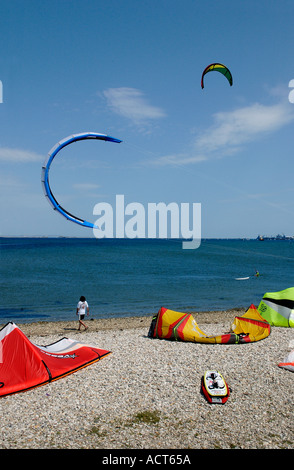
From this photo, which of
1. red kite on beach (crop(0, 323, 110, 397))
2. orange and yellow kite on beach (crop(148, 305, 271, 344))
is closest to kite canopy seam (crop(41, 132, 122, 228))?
red kite on beach (crop(0, 323, 110, 397))

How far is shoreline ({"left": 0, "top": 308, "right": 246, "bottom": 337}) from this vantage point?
63.2ft

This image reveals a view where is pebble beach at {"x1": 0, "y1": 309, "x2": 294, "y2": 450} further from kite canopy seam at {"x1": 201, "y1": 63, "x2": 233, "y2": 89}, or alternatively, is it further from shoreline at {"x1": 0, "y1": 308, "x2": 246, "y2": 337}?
kite canopy seam at {"x1": 201, "y1": 63, "x2": 233, "y2": 89}

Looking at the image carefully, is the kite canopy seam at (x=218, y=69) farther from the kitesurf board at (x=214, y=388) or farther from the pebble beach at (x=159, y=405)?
the kitesurf board at (x=214, y=388)

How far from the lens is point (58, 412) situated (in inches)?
352

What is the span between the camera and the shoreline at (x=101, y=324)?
19.2 meters

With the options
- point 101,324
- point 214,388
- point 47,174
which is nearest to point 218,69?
point 47,174

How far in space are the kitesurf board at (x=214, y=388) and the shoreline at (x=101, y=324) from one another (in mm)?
9509

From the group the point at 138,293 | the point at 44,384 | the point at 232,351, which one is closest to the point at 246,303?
the point at 138,293

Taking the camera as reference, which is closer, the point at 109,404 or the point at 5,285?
the point at 109,404

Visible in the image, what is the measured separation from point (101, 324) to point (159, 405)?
12.5 m
